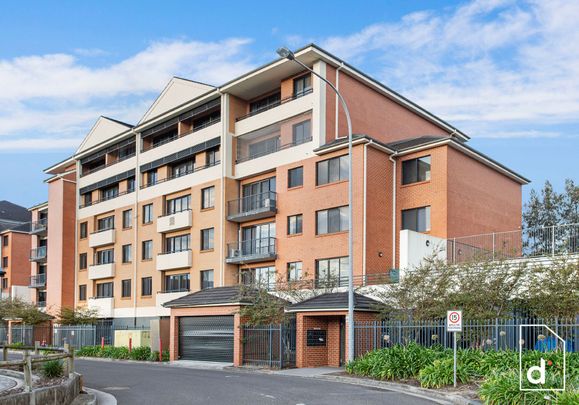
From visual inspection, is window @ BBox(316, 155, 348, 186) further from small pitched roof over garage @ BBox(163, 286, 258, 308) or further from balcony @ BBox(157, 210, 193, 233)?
balcony @ BBox(157, 210, 193, 233)

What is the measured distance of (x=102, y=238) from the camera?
177 ft

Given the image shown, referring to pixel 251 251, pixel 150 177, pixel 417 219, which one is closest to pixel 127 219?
pixel 150 177

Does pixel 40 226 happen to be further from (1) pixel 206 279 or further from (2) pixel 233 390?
(2) pixel 233 390

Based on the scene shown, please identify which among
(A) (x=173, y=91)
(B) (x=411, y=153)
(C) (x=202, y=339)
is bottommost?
(C) (x=202, y=339)

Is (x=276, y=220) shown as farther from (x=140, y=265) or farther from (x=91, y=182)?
(x=91, y=182)

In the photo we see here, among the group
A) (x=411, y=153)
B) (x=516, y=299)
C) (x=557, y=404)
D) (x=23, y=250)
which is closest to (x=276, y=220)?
(x=411, y=153)

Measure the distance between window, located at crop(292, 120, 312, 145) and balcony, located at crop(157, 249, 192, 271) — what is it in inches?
445

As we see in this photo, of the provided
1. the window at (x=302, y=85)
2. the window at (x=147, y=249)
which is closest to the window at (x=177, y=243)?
the window at (x=147, y=249)

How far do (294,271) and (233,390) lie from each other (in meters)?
18.6

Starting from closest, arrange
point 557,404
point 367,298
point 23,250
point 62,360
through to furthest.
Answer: point 557,404 < point 62,360 < point 367,298 < point 23,250

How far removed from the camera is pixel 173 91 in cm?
4731

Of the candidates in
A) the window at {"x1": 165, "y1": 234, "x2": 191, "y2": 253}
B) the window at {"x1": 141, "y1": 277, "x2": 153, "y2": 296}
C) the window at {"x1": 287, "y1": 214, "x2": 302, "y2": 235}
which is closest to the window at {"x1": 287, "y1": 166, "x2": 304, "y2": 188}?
the window at {"x1": 287, "y1": 214, "x2": 302, "y2": 235}

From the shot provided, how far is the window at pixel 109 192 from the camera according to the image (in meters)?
55.8

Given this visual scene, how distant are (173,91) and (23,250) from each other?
119 ft
